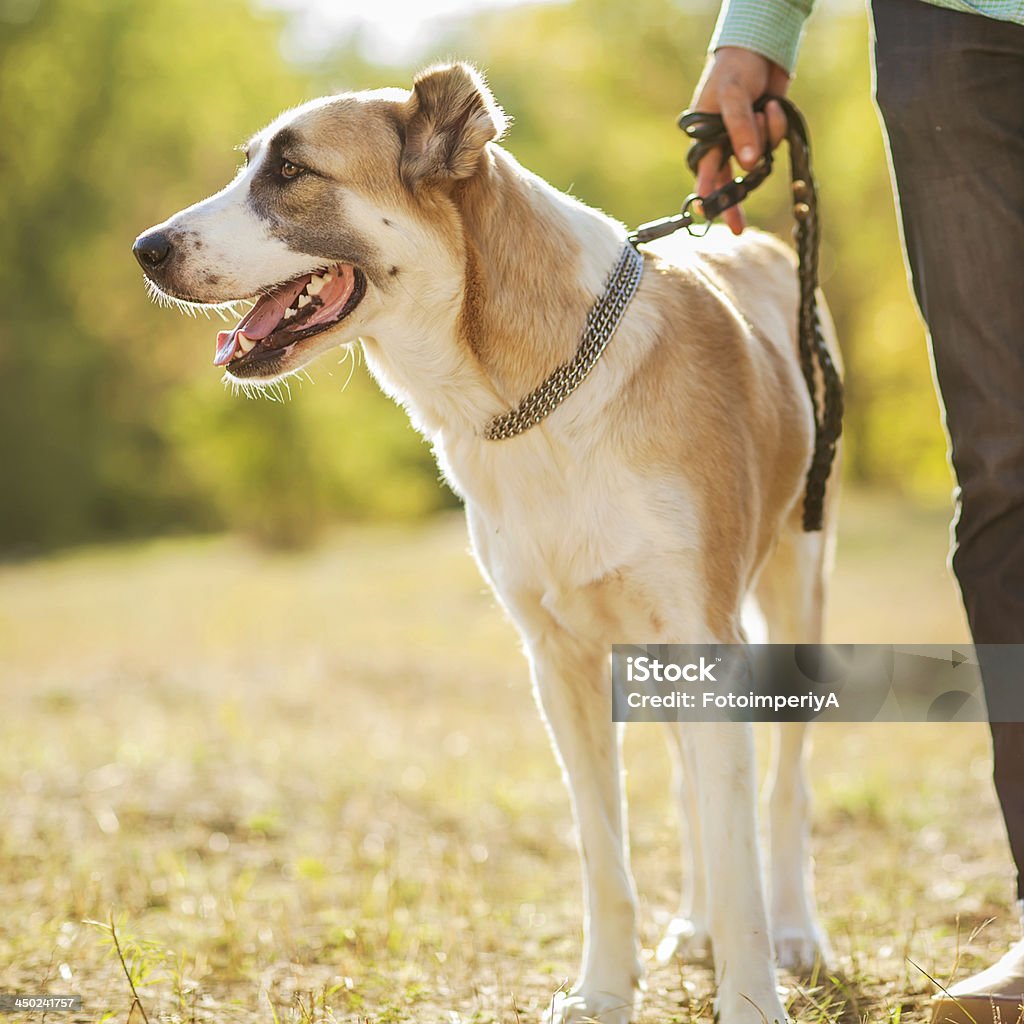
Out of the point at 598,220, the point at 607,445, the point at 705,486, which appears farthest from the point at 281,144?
the point at 705,486

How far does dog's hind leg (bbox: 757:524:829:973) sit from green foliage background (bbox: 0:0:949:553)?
1272cm

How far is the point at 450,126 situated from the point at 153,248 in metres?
0.64

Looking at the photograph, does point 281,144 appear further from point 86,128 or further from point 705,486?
point 86,128

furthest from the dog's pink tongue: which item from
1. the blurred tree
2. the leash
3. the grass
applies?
the blurred tree

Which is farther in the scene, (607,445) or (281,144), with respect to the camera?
(281,144)

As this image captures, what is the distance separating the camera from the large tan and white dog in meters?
2.38

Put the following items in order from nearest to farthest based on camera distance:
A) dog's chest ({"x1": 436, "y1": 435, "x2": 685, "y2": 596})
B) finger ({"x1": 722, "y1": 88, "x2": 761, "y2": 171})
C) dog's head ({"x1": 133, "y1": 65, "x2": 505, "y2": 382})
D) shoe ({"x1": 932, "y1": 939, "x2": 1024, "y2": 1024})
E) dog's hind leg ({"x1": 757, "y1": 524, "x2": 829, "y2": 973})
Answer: shoe ({"x1": 932, "y1": 939, "x2": 1024, "y2": 1024})
dog's chest ({"x1": 436, "y1": 435, "x2": 685, "y2": 596})
dog's head ({"x1": 133, "y1": 65, "x2": 505, "y2": 382})
finger ({"x1": 722, "y1": 88, "x2": 761, "y2": 171})
dog's hind leg ({"x1": 757, "y1": 524, "x2": 829, "y2": 973})

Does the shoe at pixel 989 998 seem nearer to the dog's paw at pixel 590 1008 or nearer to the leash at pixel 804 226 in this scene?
the dog's paw at pixel 590 1008

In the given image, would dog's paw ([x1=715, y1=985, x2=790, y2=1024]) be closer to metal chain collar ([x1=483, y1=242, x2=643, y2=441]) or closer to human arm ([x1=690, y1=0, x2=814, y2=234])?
metal chain collar ([x1=483, y1=242, x2=643, y2=441])

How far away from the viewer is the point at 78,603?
457 inches

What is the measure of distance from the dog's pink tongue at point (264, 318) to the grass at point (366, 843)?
1225 mm

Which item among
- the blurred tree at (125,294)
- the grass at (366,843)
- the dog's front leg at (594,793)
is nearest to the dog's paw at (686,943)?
the grass at (366,843)

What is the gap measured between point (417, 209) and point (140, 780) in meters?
2.66

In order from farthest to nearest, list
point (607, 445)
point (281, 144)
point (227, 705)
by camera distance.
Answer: point (227, 705)
point (281, 144)
point (607, 445)
